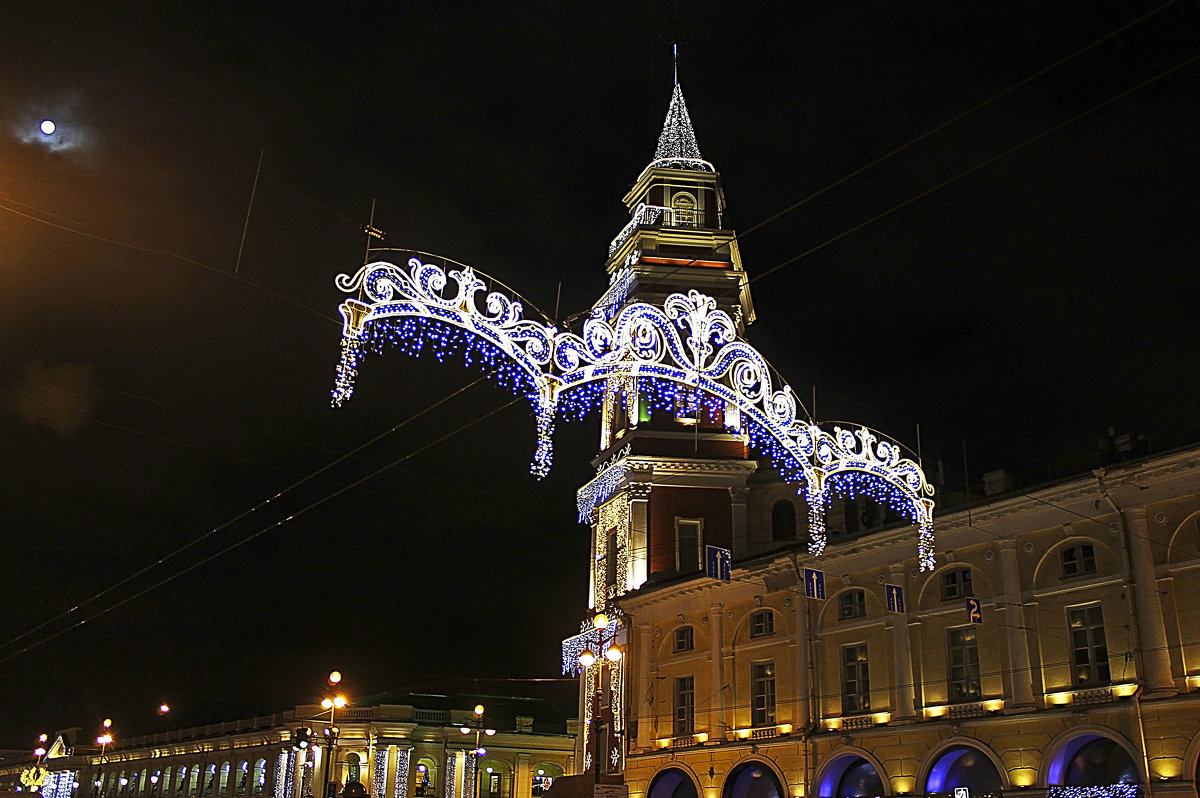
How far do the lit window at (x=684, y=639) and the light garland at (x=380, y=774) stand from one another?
32233 millimetres

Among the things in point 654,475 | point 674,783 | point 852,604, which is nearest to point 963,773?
point 852,604

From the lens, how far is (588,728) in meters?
46.3

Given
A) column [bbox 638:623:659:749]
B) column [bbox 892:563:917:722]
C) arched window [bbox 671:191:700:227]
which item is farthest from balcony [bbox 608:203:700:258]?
column [bbox 892:563:917:722]

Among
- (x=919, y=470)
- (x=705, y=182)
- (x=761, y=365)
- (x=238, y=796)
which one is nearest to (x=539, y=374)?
(x=761, y=365)

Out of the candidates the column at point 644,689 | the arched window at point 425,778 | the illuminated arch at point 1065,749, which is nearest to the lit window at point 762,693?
the column at point 644,689

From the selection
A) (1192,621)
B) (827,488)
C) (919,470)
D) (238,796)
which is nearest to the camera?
(827,488)

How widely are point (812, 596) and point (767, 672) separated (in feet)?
14.9

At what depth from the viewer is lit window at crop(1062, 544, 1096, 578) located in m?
29.6

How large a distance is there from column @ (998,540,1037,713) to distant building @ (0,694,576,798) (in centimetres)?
3401

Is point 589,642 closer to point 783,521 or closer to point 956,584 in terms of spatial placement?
point 783,521

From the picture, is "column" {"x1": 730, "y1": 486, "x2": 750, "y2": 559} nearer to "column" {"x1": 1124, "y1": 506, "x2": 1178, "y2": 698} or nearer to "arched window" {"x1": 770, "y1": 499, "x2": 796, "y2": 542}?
"arched window" {"x1": 770, "y1": 499, "x2": 796, "y2": 542}

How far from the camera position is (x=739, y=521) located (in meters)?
45.8

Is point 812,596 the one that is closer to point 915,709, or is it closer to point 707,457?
point 915,709

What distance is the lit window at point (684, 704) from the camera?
39938mm
